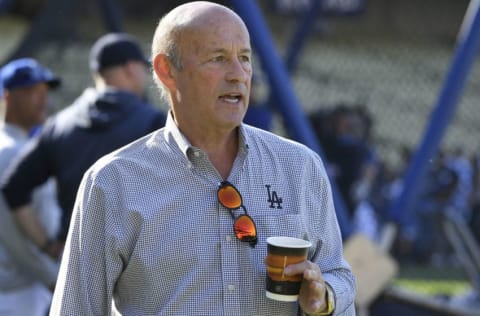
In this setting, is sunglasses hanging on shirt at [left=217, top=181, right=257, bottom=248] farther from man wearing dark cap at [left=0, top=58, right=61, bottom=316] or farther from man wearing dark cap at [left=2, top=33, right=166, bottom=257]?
man wearing dark cap at [left=0, top=58, right=61, bottom=316]

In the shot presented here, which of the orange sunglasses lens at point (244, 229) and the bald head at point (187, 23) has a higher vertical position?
the bald head at point (187, 23)

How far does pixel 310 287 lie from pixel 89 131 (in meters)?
2.15

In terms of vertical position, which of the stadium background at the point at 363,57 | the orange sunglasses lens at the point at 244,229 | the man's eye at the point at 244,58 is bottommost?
the stadium background at the point at 363,57

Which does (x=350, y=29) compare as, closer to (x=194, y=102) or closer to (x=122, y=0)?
(x=122, y=0)

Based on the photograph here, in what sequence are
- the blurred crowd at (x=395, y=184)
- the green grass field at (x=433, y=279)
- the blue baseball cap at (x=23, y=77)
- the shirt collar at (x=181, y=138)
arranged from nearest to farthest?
the shirt collar at (x=181, y=138) < the blue baseball cap at (x=23, y=77) < the blurred crowd at (x=395, y=184) < the green grass field at (x=433, y=279)

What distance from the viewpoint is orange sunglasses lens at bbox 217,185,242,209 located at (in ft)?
8.65

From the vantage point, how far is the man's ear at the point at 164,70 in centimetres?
279

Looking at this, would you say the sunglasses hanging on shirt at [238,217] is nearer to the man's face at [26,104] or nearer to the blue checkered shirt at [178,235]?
the blue checkered shirt at [178,235]

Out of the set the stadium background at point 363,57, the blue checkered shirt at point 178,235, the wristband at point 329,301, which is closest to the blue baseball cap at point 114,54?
the blue checkered shirt at point 178,235

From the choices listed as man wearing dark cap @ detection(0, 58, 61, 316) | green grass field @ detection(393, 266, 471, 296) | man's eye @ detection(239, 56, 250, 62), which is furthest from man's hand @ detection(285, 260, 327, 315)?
green grass field @ detection(393, 266, 471, 296)

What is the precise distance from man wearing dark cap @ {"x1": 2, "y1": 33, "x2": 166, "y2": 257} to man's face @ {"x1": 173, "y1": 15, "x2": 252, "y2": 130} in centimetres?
172

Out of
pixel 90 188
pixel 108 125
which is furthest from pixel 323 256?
pixel 108 125

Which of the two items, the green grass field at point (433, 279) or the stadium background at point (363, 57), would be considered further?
the green grass field at point (433, 279)

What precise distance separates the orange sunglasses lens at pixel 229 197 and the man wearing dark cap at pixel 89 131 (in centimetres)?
179
